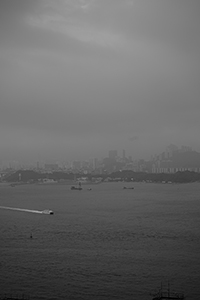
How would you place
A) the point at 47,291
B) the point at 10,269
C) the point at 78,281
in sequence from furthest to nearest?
1. the point at 10,269
2. the point at 78,281
3. the point at 47,291

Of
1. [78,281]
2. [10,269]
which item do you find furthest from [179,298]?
[10,269]

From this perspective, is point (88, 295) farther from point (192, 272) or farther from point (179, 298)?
point (192, 272)

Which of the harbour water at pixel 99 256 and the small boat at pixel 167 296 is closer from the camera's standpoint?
the small boat at pixel 167 296

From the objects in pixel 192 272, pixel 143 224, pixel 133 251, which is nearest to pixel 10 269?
pixel 133 251

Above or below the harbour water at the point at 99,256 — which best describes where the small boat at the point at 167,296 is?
below

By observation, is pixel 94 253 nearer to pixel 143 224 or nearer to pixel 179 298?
pixel 179 298

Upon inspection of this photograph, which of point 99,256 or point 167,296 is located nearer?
point 167,296

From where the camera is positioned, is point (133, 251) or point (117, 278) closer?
point (117, 278)

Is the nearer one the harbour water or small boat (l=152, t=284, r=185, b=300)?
small boat (l=152, t=284, r=185, b=300)

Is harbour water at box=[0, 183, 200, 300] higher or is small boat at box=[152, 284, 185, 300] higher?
harbour water at box=[0, 183, 200, 300]

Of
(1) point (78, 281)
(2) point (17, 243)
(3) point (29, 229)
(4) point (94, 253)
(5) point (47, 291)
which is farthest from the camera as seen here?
(3) point (29, 229)
